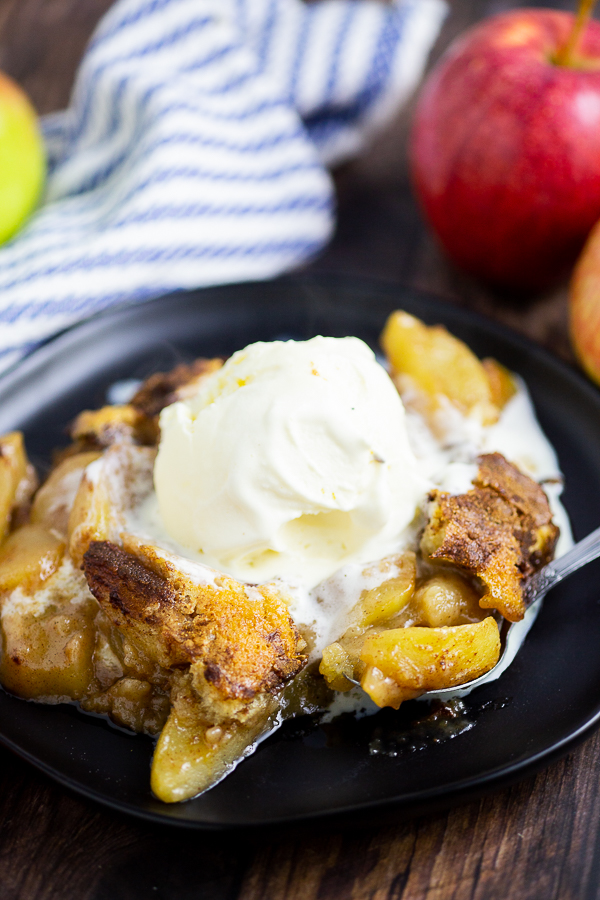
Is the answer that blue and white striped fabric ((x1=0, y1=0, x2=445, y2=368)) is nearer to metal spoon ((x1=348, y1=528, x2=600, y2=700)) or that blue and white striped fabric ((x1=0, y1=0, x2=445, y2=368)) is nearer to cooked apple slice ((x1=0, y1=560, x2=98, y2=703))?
cooked apple slice ((x1=0, y1=560, x2=98, y2=703))

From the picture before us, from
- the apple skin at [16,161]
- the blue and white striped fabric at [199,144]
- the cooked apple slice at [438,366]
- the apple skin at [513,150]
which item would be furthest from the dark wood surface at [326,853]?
the apple skin at [16,161]

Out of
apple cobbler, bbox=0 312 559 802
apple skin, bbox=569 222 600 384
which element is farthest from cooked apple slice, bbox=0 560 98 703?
apple skin, bbox=569 222 600 384

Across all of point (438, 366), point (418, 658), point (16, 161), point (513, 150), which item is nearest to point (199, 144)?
point (16, 161)

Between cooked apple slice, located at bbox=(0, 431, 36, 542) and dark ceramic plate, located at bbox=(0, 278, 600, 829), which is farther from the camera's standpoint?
cooked apple slice, located at bbox=(0, 431, 36, 542)

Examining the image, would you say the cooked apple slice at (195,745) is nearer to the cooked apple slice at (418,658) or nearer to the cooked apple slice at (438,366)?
the cooked apple slice at (418,658)

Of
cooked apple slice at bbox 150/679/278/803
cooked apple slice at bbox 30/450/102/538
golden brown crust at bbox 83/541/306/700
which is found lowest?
cooked apple slice at bbox 150/679/278/803

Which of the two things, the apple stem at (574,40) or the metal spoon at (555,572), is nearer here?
the metal spoon at (555,572)
